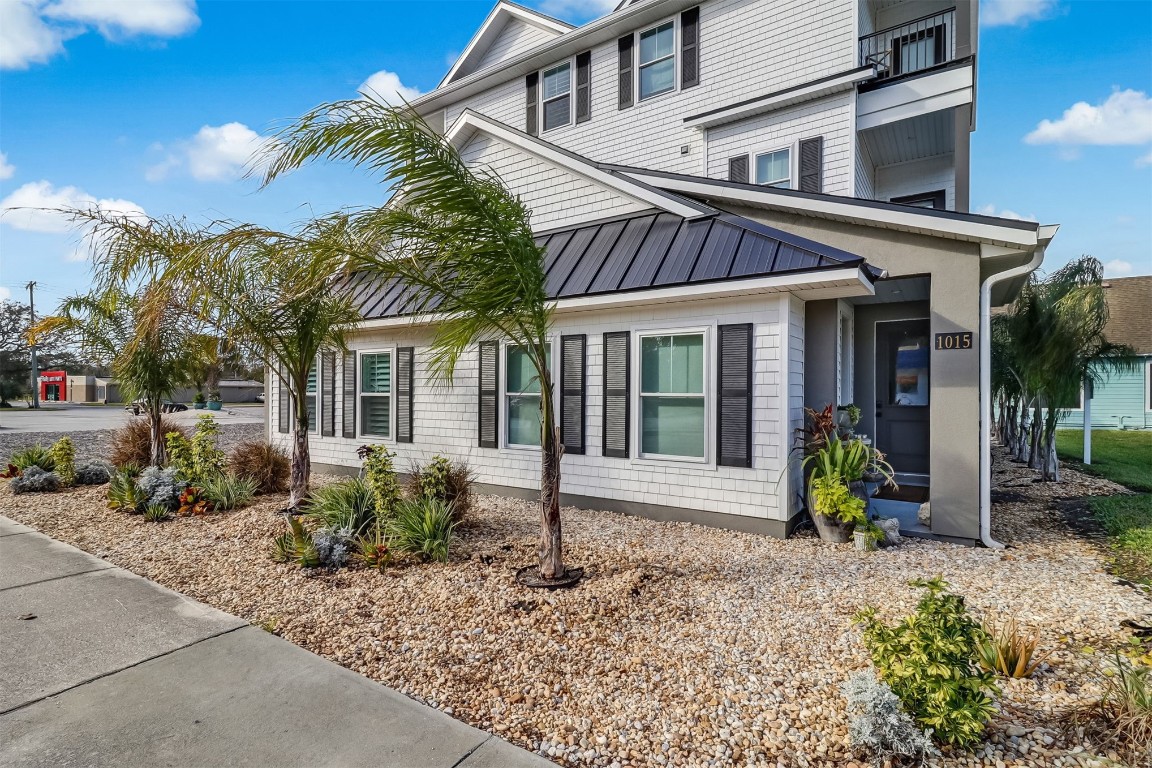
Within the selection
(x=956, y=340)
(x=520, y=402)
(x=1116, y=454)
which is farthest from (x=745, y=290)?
(x=1116, y=454)

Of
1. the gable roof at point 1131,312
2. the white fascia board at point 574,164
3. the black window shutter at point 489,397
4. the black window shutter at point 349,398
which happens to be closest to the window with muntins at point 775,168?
the white fascia board at point 574,164

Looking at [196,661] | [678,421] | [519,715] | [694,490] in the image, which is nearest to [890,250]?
[678,421]

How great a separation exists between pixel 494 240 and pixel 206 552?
14.4ft

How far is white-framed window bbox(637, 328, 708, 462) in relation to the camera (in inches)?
247

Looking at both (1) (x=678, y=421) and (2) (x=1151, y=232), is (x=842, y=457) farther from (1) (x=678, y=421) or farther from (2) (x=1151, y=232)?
(2) (x=1151, y=232)

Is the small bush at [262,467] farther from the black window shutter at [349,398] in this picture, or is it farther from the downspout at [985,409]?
the downspout at [985,409]

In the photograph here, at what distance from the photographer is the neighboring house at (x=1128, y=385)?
695 inches

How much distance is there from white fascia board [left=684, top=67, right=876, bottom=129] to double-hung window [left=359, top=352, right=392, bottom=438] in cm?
689

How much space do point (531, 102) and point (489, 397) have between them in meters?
7.29

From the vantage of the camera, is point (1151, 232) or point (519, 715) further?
point (1151, 232)

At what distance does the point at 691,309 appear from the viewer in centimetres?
625

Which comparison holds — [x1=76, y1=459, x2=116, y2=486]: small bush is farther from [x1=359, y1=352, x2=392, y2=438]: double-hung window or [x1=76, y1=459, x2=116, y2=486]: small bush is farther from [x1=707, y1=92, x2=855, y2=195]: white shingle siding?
[x1=707, y1=92, x2=855, y2=195]: white shingle siding

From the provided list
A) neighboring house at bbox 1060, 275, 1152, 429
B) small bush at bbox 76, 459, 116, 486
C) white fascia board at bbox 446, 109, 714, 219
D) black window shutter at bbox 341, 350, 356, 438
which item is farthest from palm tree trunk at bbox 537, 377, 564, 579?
neighboring house at bbox 1060, 275, 1152, 429

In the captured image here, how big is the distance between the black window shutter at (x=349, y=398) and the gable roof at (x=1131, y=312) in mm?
22346
